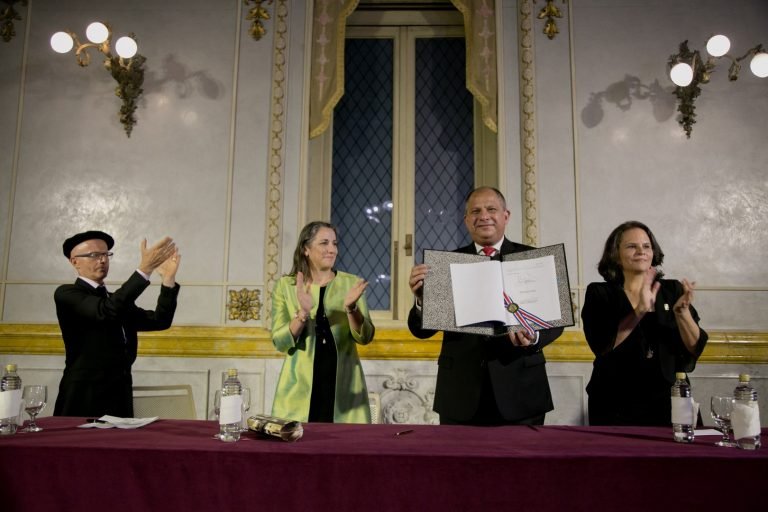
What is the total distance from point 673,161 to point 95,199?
407 centimetres

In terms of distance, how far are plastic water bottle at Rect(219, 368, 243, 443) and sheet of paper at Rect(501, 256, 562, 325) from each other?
910 mm

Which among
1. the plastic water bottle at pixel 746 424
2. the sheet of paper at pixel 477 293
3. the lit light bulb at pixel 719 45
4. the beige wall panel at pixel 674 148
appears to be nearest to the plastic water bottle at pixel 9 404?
the sheet of paper at pixel 477 293

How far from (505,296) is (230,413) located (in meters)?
0.96

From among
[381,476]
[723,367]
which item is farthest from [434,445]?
[723,367]

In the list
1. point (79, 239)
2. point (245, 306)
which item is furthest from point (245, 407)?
point (245, 306)

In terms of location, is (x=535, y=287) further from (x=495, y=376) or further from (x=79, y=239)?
(x=79, y=239)

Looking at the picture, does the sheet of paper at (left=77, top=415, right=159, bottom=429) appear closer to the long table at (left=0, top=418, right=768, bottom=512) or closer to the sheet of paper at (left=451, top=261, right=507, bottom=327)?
the long table at (left=0, top=418, right=768, bottom=512)

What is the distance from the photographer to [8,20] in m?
4.80

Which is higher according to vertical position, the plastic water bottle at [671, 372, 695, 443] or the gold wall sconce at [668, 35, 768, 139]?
the gold wall sconce at [668, 35, 768, 139]

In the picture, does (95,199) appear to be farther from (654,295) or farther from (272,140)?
(654,295)

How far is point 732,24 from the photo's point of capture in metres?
4.60

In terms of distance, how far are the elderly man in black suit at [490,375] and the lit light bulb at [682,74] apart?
2372 millimetres

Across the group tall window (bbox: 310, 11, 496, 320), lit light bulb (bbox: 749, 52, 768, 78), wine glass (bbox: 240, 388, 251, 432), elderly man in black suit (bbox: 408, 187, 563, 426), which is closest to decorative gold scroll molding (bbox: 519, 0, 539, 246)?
tall window (bbox: 310, 11, 496, 320)

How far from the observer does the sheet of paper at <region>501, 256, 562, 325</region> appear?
216 centimetres
